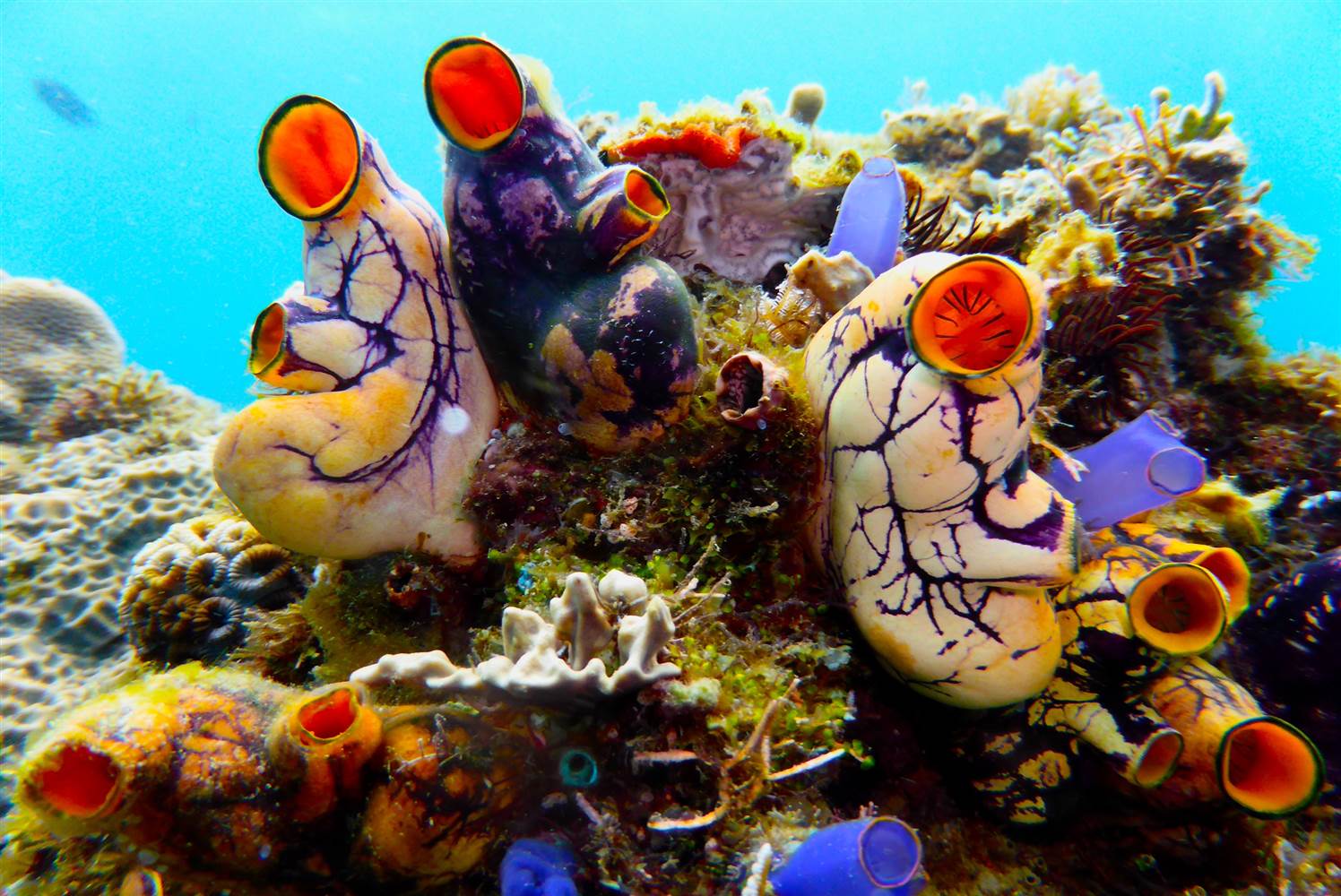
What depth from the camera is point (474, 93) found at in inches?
81.8

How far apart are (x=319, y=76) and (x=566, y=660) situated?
118m

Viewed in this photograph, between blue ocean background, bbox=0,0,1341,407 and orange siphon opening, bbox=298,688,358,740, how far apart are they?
69452 millimetres

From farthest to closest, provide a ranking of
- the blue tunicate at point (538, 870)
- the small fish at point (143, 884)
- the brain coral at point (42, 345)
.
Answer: the brain coral at point (42, 345), the blue tunicate at point (538, 870), the small fish at point (143, 884)

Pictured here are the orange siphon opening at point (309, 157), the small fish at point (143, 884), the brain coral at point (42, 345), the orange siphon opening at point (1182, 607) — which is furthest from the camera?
the brain coral at point (42, 345)

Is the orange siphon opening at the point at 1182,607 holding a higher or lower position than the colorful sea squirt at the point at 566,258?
lower

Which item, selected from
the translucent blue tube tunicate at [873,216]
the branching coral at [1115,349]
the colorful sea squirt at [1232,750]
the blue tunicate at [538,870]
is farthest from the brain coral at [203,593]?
the branching coral at [1115,349]

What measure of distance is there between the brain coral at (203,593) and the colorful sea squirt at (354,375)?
1.38m

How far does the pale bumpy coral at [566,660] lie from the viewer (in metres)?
1.64

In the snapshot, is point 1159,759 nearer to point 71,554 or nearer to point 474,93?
point 474,93

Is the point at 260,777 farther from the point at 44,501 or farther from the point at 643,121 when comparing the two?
the point at 44,501

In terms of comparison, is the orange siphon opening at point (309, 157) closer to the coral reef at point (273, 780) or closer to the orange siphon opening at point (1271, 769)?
the coral reef at point (273, 780)

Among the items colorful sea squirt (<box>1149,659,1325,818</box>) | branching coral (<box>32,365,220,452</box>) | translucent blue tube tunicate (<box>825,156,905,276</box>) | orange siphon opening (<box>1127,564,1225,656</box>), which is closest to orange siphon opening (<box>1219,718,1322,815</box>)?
colorful sea squirt (<box>1149,659,1325,818</box>)

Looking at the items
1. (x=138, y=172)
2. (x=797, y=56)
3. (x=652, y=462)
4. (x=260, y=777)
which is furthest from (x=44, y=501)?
(x=797, y=56)

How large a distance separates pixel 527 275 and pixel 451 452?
2.60ft
